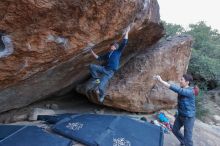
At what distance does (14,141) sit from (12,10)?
2366 millimetres

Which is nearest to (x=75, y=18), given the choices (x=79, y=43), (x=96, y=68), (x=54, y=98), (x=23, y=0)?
(x=79, y=43)

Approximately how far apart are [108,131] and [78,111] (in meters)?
3.08

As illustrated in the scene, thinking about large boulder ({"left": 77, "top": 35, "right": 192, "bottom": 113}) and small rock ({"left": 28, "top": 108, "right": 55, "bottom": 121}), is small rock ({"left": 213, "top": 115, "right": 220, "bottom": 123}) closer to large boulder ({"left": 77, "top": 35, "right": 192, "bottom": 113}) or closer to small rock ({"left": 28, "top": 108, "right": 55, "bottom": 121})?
large boulder ({"left": 77, "top": 35, "right": 192, "bottom": 113})

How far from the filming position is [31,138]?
198 inches

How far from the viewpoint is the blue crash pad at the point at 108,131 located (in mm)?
5172

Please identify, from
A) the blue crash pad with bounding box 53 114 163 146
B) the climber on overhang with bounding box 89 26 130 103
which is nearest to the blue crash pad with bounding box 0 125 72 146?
the blue crash pad with bounding box 53 114 163 146

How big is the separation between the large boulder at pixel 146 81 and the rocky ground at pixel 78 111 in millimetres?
380

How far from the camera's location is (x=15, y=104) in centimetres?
736

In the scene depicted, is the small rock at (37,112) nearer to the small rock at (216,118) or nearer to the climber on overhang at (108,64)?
the climber on overhang at (108,64)

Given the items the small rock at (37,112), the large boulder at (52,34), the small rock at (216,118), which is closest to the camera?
the large boulder at (52,34)

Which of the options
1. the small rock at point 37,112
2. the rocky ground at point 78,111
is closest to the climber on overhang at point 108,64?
A: the rocky ground at point 78,111

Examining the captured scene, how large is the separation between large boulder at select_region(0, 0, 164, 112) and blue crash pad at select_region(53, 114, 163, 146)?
1376 millimetres

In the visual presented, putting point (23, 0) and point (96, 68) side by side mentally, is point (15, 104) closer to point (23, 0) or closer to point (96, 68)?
point (96, 68)

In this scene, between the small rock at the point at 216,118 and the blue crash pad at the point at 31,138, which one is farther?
the small rock at the point at 216,118
